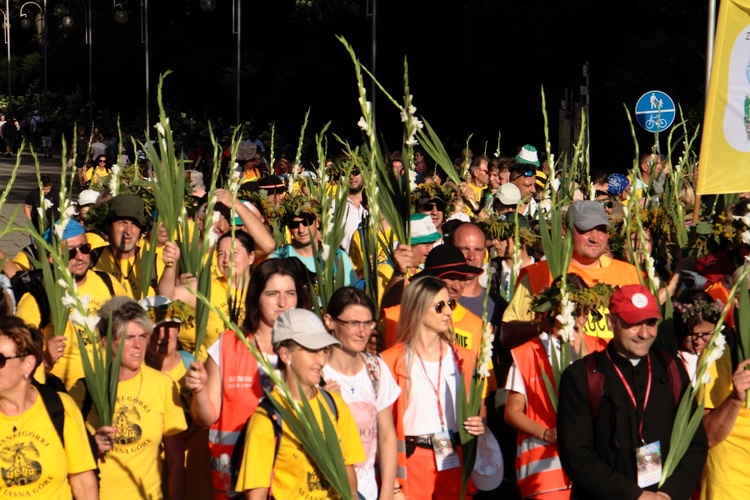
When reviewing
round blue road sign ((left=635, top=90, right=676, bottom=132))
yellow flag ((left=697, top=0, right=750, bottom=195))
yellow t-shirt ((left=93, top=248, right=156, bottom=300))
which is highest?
yellow flag ((left=697, top=0, right=750, bottom=195))

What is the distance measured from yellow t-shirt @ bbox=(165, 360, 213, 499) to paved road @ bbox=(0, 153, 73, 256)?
11.9 meters

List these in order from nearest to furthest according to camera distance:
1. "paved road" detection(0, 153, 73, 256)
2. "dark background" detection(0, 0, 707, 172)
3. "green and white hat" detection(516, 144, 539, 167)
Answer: "green and white hat" detection(516, 144, 539, 167) < "paved road" detection(0, 153, 73, 256) < "dark background" detection(0, 0, 707, 172)

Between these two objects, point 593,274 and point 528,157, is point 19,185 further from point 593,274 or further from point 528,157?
point 593,274

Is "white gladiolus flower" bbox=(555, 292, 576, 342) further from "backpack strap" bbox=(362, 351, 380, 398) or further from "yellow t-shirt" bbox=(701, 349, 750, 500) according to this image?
"backpack strap" bbox=(362, 351, 380, 398)

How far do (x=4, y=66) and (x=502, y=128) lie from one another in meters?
38.8

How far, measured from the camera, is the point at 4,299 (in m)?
5.88

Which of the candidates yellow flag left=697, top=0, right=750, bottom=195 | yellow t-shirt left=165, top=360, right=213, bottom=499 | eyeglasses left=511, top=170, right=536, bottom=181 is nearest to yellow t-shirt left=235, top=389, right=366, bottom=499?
yellow t-shirt left=165, top=360, right=213, bottom=499

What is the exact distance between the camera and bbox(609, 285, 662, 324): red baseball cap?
15.7 ft

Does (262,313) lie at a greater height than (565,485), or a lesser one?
greater

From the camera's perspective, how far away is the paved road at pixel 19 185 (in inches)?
738

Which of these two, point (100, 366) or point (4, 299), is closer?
point (100, 366)

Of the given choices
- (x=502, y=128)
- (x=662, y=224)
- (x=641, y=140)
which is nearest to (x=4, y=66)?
(x=502, y=128)

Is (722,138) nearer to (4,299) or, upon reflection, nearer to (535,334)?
(535,334)

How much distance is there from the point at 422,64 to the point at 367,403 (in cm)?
2782
